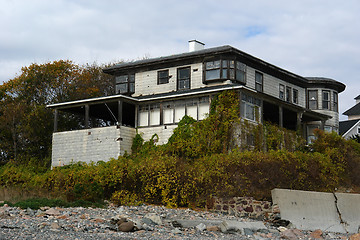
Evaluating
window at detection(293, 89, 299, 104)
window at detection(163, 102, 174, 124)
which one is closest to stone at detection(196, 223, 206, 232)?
window at detection(163, 102, 174, 124)

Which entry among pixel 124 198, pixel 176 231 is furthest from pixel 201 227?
pixel 124 198

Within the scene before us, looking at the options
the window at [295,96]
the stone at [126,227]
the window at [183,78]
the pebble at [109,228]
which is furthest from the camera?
the window at [295,96]

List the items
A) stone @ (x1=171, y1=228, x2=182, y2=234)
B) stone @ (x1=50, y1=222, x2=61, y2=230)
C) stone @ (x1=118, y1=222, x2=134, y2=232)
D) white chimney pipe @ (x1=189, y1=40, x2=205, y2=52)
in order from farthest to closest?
white chimney pipe @ (x1=189, y1=40, x2=205, y2=52) → stone @ (x1=171, y1=228, x2=182, y2=234) → stone @ (x1=118, y1=222, x2=134, y2=232) → stone @ (x1=50, y1=222, x2=61, y2=230)

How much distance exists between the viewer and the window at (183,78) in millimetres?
29619

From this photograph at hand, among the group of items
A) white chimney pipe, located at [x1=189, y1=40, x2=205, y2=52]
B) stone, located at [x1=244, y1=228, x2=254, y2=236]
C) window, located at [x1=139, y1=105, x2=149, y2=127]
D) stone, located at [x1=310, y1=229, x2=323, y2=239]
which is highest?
white chimney pipe, located at [x1=189, y1=40, x2=205, y2=52]

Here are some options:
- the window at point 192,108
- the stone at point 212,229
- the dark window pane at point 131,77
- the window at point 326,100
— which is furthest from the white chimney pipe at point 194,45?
the stone at point 212,229

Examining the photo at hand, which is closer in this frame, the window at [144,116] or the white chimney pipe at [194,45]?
the window at [144,116]

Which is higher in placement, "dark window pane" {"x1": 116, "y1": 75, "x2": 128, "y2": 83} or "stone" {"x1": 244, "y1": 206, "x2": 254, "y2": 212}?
"dark window pane" {"x1": 116, "y1": 75, "x2": 128, "y2": 83}

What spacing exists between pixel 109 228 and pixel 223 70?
1683 centimetres

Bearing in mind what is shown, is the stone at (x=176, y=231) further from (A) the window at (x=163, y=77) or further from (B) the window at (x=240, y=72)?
(A) the window at (x=163, y=77)

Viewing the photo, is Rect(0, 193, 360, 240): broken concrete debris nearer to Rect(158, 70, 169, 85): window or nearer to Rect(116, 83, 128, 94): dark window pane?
Rect(158, 70, 169, 85): window

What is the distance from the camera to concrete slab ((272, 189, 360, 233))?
16766mm

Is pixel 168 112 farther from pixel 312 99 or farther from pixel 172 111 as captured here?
pixel 312 99

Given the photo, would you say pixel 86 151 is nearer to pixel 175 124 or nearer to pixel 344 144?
pixel 175 124
